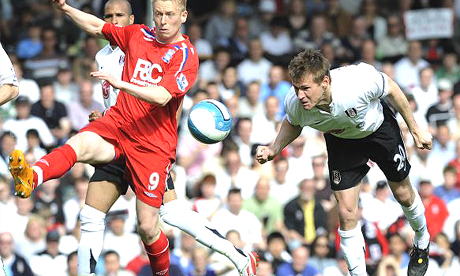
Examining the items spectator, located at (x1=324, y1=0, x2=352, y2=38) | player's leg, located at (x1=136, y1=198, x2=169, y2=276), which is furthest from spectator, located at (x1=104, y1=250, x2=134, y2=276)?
spectator, located at (x1=324, y1=0, x2=352, y2=38)

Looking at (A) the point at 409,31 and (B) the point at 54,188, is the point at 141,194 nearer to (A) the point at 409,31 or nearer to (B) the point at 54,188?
(B) the point at 54,188

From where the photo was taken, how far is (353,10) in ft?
62.0

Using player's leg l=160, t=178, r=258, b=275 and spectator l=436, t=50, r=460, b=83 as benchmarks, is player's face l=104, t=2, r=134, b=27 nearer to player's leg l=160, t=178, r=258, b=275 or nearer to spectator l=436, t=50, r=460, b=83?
player's leg l=160, t=178, r=258, b=275

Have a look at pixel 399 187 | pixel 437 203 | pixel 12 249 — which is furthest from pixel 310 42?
pixel 399 187

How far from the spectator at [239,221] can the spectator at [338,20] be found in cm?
551

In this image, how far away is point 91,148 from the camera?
808 centimetres

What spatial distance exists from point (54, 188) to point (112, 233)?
1177 millimetres

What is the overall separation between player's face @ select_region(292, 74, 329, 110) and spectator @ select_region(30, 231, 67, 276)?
213 inches

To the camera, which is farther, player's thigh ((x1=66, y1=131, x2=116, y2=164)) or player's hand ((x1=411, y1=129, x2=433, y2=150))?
player's hand ((x1=411, y1=129, x2=433, y2=150))

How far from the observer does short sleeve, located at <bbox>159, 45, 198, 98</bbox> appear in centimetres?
807

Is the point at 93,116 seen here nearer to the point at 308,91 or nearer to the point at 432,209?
the point at 308,91

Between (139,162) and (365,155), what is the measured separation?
2.08 meters

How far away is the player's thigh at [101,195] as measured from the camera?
8.30 m

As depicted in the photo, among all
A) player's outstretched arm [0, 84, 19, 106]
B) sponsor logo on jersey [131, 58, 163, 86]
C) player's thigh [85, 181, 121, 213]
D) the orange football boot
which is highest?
player's outstretched arm [0, 84, 19, 106]
